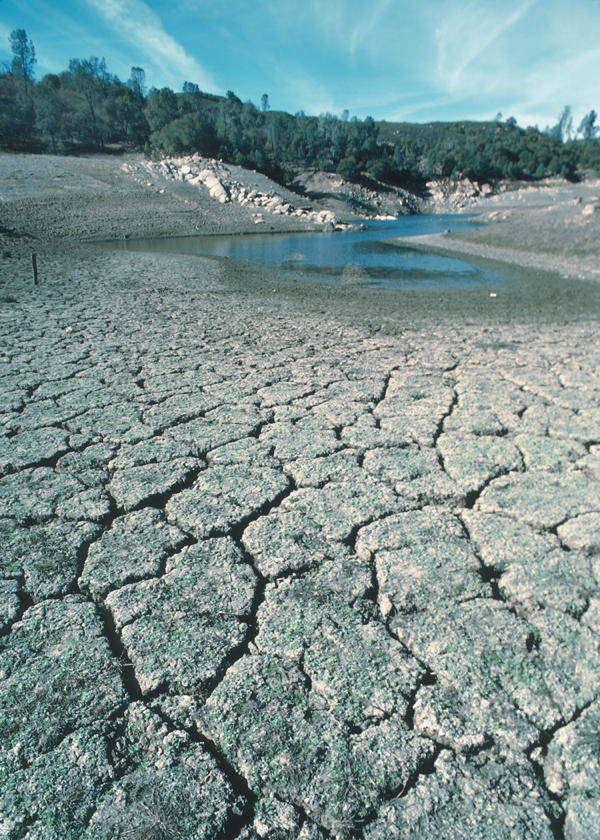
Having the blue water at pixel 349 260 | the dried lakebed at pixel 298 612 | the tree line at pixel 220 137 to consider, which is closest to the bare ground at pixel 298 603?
the dried lakebed at pixel 298 612

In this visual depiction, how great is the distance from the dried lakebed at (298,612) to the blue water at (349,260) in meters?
7.40

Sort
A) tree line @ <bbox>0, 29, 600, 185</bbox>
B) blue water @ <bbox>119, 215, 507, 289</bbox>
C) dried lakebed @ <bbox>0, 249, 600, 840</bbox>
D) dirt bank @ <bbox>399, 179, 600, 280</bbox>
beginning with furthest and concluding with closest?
tree line @ <bbox>0, 29, 600, 185</bbox>
dirt bank @ <bbox>399, 179, 600, 280</bbox>
blue water @ <bbox>119, 215, 507, 289</bbox>
dried lakebed @ <bbox>0, 249, 600, 840</bbox>

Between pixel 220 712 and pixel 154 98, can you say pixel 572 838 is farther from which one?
pixel 154 98

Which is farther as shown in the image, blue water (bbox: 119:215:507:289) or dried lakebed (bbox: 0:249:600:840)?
blue water (bbox: 119:215:507:289)

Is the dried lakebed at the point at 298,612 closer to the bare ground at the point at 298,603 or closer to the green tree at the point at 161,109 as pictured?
the bare ground at the point at 298,603

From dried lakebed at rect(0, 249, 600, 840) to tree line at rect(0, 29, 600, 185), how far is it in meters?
46.3

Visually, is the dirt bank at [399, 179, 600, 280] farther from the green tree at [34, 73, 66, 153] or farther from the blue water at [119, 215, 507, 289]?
the green tree at [34, 73, 66, 153]

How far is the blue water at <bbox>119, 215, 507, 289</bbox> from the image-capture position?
10695 millimetres

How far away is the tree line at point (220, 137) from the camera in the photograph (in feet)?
150

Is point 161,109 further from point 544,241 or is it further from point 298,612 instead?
point 298,612

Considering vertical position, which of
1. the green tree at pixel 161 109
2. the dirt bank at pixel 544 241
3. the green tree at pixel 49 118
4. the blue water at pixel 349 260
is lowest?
the blue water at pixel 349 260

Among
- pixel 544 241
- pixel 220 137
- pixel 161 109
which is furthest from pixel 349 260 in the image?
pixel 161 109

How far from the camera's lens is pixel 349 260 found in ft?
47.0

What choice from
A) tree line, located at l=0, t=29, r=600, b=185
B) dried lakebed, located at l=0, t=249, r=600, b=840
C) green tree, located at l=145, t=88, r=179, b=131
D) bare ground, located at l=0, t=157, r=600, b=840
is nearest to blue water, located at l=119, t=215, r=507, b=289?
bare ground, located at l=0, t=157, r=600, b=840
